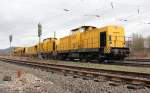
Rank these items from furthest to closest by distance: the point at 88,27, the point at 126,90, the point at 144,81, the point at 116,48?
1. the point at 88,27
2. the point at 116,48
3. the point at 144,81
4. the point at 126,90

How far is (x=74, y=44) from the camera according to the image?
32906mm

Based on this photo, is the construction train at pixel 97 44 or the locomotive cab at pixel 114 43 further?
the construction train at pixel 97 44

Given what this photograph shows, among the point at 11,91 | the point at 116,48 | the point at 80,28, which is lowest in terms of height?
the point at 11,91

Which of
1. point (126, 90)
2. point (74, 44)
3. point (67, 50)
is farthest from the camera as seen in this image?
point (67, 50)

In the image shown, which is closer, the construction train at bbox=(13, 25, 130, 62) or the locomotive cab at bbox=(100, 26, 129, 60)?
the locomotive cab at bbox=(100, 26, 129, 60)

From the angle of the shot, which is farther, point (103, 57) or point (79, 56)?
point (79, 56)

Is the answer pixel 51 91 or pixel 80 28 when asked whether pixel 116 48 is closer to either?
pixel 80 28

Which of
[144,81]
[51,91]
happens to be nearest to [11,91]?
[51,91]

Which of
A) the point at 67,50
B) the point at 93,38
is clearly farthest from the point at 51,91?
the point at 67,50

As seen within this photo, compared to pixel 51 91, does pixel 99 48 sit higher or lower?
higher

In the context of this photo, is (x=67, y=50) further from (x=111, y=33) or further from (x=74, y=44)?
(x=111, y=33)

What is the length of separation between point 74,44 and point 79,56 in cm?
201

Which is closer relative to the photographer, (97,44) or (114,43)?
(114,43)

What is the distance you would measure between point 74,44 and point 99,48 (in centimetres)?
645
